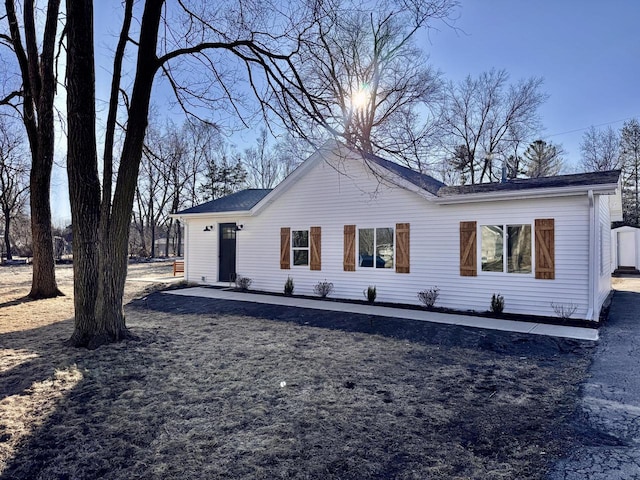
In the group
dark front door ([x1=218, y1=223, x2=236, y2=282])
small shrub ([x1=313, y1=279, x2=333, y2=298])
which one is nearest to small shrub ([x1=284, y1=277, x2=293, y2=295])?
small shrub ([x1=313, y1=279, x2=333, y2=298])

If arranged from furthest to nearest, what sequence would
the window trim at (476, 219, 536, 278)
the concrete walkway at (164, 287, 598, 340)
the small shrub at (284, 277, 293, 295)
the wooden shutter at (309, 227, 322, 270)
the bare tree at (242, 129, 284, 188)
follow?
the bare tree at (242, 129, 284, 188)
the small shrub at (284, 277, 293, 295)
the wooden shutter at (309, 227, 322, 270)
the window trim at (476, 219, 536, 278)
the concrete walkway at (164, 287, 598, 340)

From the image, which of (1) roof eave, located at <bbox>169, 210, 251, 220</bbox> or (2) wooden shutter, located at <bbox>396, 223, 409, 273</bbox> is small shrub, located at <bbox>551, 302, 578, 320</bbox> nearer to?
(2) wooden shutter, located at <bbox>396, 223, 409, 273</bbox>

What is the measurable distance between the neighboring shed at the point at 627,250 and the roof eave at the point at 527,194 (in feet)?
50.6

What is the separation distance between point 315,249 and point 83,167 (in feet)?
22.9

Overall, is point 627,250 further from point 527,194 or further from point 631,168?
point 527,194

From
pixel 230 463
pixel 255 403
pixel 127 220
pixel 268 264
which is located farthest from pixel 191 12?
pixel 268 264

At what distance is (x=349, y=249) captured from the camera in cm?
1096

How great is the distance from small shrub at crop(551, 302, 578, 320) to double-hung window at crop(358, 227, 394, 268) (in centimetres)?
384

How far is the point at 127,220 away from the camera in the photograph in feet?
19.3

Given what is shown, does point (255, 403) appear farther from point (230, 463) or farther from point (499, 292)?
point (499, 292)

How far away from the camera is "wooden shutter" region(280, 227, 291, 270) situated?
1217 centimetres

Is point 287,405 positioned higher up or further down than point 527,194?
further down

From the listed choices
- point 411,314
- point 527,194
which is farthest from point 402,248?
point 527,194

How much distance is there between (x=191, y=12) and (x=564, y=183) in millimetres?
7828
